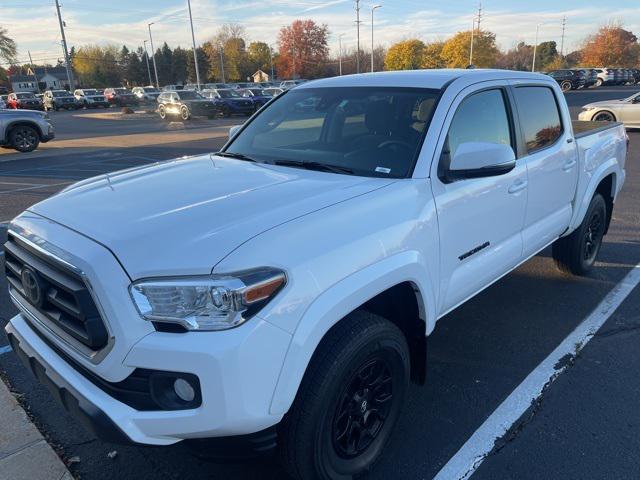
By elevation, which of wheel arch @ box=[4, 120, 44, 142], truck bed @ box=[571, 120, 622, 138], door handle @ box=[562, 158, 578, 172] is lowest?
wheel arch @ box=[4, 120, 44, 142]

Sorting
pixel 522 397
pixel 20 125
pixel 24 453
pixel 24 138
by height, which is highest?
pixel 20 125

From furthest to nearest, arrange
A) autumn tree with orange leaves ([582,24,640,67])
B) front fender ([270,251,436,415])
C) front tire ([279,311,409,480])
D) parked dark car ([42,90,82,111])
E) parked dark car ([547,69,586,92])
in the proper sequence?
autumn tree with orange leaves ([582,24,640,67]), parked dark car ([42,90,82,111]), parked dark car ([547,69,586,92]), front tire ([279,311,409,480]), front fender ([270,251,436,415])

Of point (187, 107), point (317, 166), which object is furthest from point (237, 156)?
point (187, 107)

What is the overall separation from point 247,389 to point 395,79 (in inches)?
A: 94.2

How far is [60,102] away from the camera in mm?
51312

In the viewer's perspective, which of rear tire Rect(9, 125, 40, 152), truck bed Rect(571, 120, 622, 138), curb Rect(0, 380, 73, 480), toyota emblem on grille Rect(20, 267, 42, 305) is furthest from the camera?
rear tire Rect(9, 125, 40, 152)

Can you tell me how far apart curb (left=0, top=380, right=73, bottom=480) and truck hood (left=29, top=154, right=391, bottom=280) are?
1250 millimetres

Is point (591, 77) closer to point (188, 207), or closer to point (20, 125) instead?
point (20, 125)

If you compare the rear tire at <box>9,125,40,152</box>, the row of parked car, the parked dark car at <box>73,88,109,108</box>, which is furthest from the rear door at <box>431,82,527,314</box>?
the parked dark car at <box>73,88,109,108</box>

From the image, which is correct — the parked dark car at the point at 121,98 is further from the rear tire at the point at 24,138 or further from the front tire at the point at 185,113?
the rear tire at the point at 24,138

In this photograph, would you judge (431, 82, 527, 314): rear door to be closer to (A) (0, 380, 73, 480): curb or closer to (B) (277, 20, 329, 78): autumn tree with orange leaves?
(A) (0, 380, 73, 480): curb

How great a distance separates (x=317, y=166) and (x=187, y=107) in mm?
28729

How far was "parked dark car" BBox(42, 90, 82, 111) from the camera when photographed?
51.3 metres

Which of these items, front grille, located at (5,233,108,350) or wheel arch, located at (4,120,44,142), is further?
wheel arch, located at (4,120,44,142)
